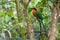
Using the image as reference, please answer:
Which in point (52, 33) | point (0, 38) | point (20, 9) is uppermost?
point (20, 9)

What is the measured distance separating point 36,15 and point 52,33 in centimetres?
59

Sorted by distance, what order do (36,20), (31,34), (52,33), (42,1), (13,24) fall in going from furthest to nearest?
(36,20), (13,24), (42,1), (52,33), (31,34)

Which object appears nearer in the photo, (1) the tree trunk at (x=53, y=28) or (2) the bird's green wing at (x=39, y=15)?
(1) the tree trunk at (x=53, y=28)

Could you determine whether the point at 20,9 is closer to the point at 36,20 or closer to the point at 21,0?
the point at 21,0

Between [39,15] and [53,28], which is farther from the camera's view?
[39,15]

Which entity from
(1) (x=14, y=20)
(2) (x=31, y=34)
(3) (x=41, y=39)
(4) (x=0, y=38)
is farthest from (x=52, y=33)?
(4) (x=0, y=38)

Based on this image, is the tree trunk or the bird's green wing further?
the bird's green wing

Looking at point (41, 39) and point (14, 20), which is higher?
point (14, 20)

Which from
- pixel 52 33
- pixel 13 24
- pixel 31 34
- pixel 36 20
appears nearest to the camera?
pixel 31 34

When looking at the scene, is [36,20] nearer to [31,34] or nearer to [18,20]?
[18,20]

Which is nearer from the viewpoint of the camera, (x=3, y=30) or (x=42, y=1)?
(x=3, y=30)

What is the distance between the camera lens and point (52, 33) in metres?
1.29

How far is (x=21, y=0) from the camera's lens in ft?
3.96

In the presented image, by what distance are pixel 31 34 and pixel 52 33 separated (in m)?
0.18
